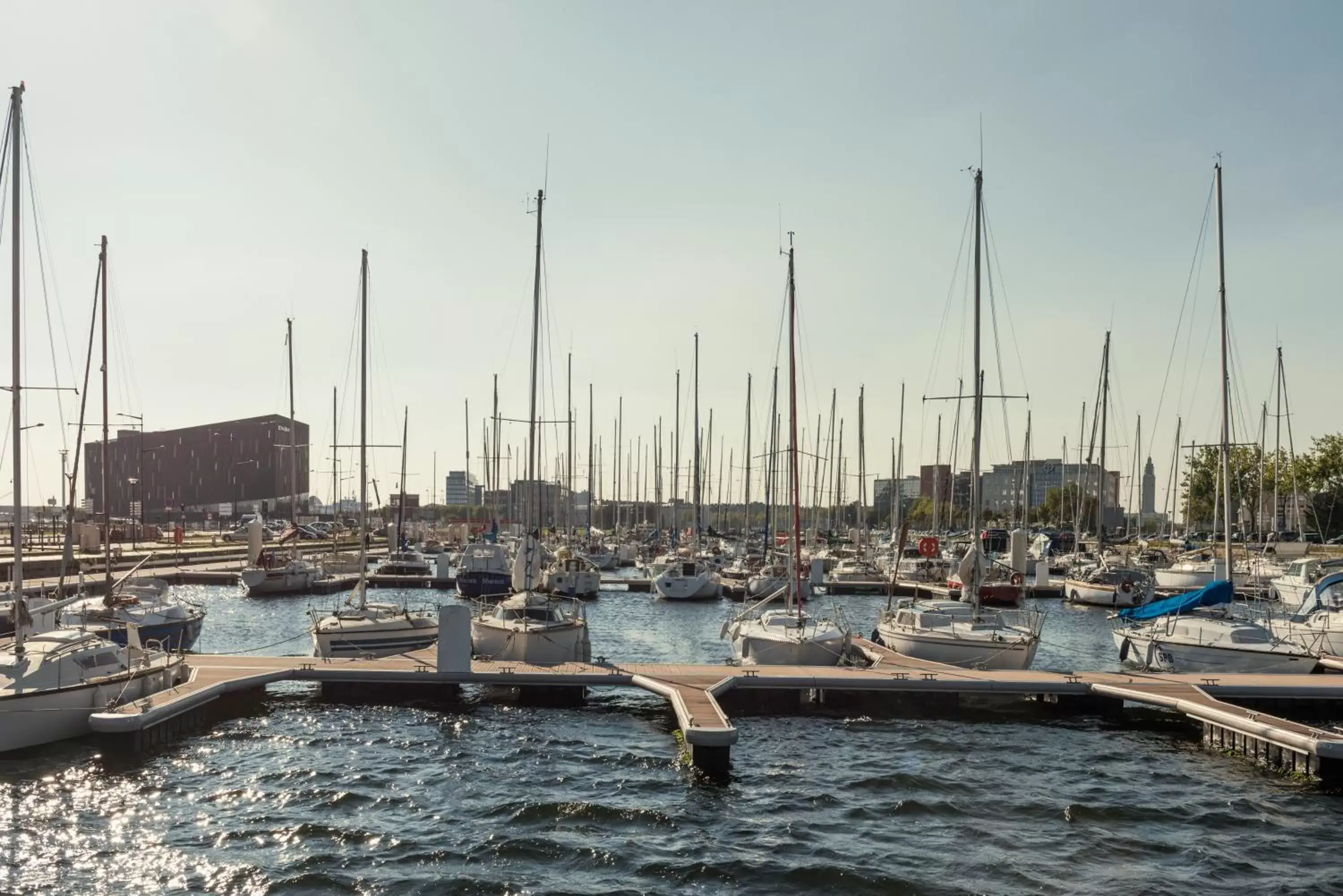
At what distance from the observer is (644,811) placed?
18.2 metres

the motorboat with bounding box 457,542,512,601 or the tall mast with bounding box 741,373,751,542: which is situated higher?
the tall mast with bounding box 741,373,751,542

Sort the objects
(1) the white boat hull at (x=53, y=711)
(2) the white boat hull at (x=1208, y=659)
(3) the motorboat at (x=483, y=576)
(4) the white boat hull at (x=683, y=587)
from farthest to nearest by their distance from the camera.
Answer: (4) the white boat hull at (x=683, y=587), (3) the motorboat at (x=483, y=576), (2) the white boat hull at (x=1208, y=659), (1) the white boat hull at (x=53, y=711)

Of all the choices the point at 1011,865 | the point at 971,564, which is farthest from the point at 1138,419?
the point at 1011,865

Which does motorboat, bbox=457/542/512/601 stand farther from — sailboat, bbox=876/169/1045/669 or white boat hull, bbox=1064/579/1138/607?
white boat hull, bbox=1064/579/1138/607

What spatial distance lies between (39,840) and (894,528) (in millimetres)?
71759

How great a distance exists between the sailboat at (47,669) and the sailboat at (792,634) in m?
15.1

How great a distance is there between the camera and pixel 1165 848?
54.7ft

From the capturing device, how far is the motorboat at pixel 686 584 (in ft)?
185

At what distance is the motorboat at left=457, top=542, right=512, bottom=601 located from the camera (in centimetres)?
5316

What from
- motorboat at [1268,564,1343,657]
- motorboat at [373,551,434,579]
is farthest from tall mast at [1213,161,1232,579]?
motorboat at [373,551,434,579]

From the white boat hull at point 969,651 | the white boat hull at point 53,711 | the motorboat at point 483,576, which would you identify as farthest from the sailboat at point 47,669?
the motorboat at point 483,576

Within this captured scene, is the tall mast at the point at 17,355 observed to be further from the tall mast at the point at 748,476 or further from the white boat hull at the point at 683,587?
the tall mast at the point at 748,476

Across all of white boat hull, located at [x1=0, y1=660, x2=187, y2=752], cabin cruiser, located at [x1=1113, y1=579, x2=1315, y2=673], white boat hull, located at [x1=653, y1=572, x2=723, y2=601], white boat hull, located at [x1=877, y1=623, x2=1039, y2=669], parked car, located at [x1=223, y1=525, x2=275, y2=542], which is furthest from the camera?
parked car, located at [x1=223, y1=525, x2=275, y2=542]

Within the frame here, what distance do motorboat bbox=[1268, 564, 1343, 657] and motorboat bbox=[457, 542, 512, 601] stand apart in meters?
32.8
